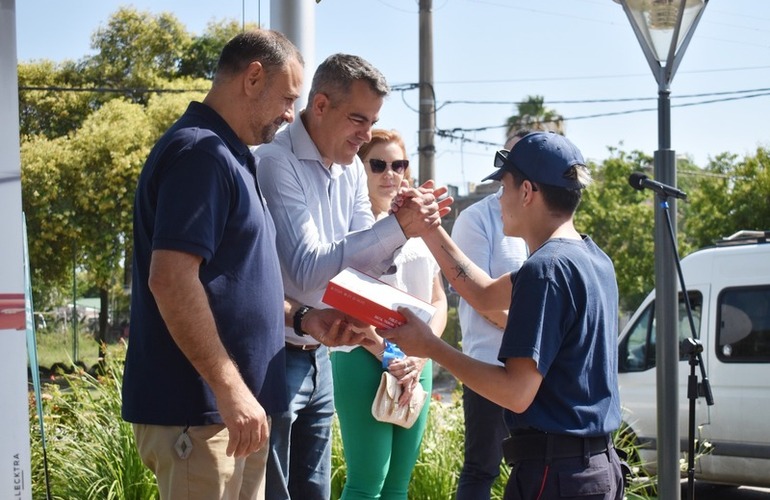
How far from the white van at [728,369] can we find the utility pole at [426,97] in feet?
25.9

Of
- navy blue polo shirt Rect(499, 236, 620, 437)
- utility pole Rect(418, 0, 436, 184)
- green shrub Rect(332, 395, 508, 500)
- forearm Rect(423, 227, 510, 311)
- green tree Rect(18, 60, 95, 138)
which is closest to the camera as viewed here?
navy blue polo shirt Rect(499, 236, 620, 437)

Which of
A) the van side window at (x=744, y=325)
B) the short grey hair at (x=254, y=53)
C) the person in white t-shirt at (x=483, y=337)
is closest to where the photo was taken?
the short grey hair at (x=254, y=53)

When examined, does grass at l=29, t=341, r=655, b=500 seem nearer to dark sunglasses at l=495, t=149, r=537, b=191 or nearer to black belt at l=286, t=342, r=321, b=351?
black belt at l=286, t=342, r=321, b=351

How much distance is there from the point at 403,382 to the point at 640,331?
20.0ft

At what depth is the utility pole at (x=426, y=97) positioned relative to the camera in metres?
16.2

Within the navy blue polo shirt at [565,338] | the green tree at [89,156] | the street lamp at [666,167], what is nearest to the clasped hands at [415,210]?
the navy blue polo shirt at [565,338]

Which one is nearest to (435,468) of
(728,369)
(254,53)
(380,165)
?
(380,165)

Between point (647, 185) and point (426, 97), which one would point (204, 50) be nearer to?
point (426, 97)

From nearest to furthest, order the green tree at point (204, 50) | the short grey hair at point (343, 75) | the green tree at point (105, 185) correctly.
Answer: the short grey hair at point (343, 75) < the green tree at point (105, 185) < the green tree at point (204, 50)

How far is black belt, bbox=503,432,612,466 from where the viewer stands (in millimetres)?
2928

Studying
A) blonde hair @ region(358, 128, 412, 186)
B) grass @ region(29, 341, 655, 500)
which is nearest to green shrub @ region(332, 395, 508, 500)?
grass @ region(29, 341, 655, 500)

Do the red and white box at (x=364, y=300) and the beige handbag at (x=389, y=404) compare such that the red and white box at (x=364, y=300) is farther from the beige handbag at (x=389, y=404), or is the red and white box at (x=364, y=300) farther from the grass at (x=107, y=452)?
the grass at (x=107, y=452)

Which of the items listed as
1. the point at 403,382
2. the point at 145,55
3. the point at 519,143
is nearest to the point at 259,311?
the point at 519,143

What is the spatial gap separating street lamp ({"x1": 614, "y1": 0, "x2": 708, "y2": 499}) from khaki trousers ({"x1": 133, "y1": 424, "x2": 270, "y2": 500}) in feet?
10.2
